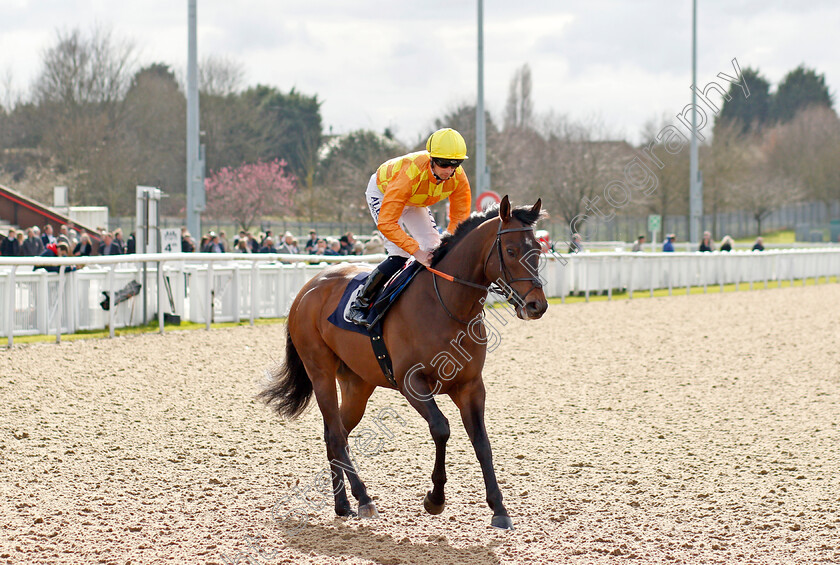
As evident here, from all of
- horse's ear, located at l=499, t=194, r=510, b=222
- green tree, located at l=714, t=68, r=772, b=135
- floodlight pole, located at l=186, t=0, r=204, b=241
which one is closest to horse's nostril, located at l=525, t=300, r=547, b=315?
horse's ear, located at l=499, t=194, r=510, b=222

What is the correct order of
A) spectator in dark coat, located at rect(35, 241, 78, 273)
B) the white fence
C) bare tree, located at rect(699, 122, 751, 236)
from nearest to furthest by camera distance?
the white fence, spectator in dark coat, located at rect(35, 241, 78, 273), bare tree, located at rect(699, 122, 751, 236)

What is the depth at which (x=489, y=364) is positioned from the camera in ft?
35.2

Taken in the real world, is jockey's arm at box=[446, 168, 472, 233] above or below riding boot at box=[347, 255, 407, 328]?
above

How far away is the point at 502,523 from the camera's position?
468cm

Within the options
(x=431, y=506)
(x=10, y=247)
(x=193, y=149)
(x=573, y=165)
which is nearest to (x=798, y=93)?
(x=573, y=165)

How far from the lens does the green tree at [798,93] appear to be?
252 feet

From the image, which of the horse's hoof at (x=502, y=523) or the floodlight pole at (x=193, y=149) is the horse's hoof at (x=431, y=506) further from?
the floodlight pole at (x=193, y=149)

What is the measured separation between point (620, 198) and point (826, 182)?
2021 inches

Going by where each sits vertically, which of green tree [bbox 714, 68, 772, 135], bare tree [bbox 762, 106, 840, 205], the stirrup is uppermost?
green tree [bbox 714, 68, 772, 135]

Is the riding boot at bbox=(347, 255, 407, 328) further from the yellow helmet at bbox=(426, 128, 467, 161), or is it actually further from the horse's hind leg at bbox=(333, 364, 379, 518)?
the yellow helmet at bbox=(426, 128, 467, 161)

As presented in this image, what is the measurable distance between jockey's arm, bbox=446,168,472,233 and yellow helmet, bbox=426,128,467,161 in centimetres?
33

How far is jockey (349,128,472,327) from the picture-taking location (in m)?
5.03

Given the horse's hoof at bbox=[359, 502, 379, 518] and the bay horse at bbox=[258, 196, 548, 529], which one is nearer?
the bay horse at bbox=[258, 196, 548, 529]

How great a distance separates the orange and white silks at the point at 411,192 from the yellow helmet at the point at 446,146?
0.35 feet
